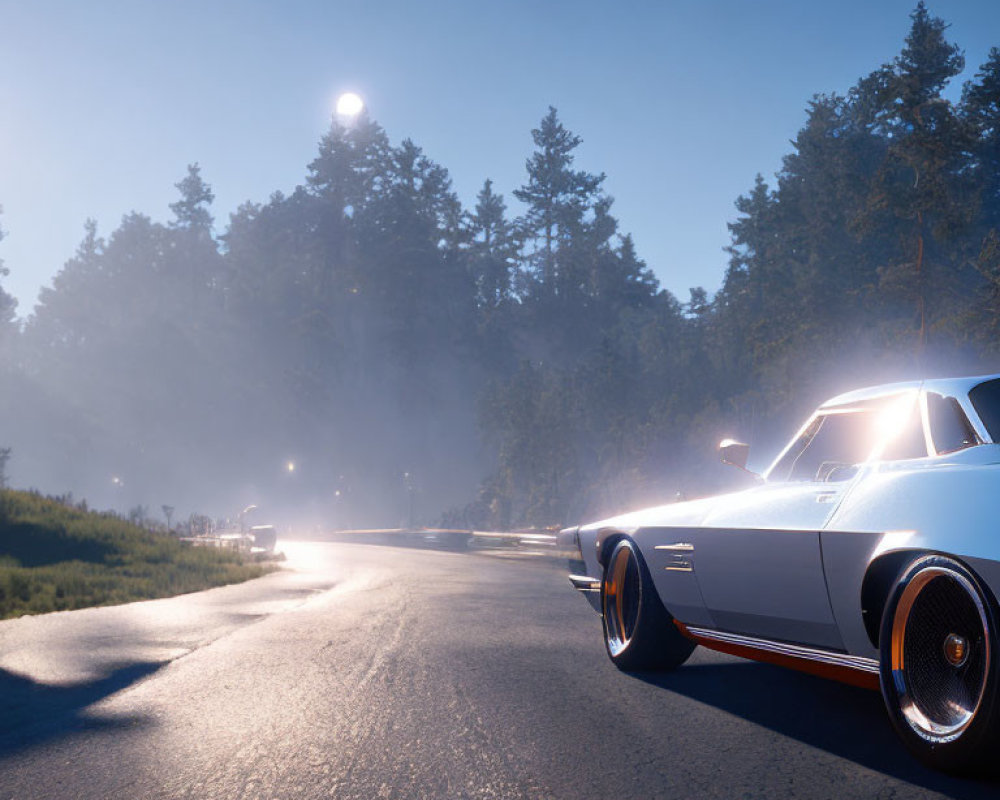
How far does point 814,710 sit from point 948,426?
1.59 meters

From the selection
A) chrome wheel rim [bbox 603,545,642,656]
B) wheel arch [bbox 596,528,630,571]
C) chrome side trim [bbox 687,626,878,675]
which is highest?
wheel arch [bbox 596,528,630,571]

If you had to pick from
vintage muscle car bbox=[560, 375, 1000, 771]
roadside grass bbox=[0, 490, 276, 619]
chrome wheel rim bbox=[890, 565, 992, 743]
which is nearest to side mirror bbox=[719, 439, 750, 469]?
vintage muscle car bbox=[560, 375, 1000, 771]

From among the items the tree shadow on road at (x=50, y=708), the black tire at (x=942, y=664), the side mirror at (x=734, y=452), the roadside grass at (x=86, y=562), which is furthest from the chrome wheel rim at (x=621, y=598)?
the roadside grass at (x=86, y=562)

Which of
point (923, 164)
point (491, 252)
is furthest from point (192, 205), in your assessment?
point (923, 164)

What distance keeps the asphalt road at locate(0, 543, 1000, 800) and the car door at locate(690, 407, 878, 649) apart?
18.4 inches

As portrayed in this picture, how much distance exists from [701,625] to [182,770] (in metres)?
2.55

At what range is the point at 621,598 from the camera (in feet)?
19.9

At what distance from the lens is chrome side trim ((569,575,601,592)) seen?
6.52 metres

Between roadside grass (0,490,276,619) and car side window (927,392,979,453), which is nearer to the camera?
car side window (927,392,979,453)

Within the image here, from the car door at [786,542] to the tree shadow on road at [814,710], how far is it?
1.32 ft

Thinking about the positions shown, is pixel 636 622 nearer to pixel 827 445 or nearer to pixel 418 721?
pixel 827 445

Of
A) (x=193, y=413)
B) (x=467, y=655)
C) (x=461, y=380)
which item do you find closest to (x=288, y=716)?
(x=467, y=655)

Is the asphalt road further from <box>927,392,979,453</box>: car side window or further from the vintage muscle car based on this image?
<box>927,392,979,453</box>: car side window

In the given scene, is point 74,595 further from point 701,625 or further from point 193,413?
point 193,413
